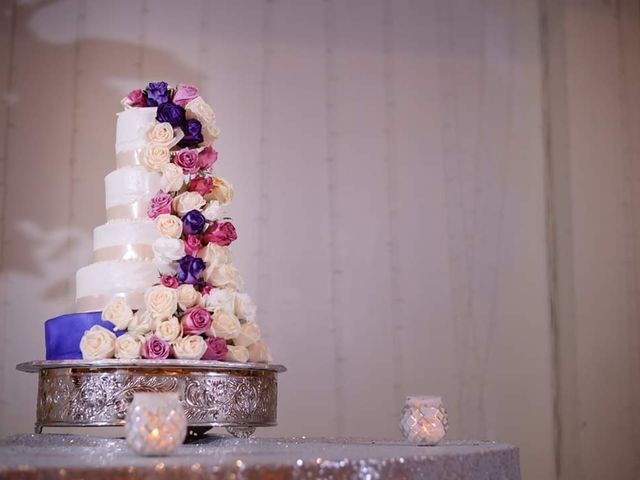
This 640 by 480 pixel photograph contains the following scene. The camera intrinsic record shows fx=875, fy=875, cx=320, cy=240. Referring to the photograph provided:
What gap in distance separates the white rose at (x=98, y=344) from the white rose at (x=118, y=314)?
5 centimetres

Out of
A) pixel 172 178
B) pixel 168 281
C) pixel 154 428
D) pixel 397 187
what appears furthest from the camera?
pixel 397 187

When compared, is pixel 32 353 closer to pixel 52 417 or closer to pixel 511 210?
pixel 52 417

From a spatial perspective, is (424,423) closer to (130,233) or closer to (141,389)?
(141,389)

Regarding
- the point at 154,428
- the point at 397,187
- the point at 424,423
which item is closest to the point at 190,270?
the point at 424,423

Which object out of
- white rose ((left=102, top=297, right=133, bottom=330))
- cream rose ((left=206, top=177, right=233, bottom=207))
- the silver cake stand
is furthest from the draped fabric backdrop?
the silver cake stand

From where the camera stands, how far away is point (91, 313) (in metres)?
1.92

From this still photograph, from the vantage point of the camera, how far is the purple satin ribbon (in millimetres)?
1903

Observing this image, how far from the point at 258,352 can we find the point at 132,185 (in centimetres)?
49

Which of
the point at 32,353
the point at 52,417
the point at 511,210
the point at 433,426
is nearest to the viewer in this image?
the point at 433,426

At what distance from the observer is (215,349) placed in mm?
1803

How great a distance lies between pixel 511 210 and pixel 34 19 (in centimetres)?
209

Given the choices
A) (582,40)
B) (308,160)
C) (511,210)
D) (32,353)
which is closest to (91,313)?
(32,353)

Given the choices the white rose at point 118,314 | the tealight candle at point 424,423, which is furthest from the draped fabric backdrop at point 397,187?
Answer: the tealight candle at point 424,423

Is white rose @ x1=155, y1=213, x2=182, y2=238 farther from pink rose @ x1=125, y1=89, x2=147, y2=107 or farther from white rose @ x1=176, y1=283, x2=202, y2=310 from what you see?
pink rose @ x1=125, y1=89, x2=147, y2=107
